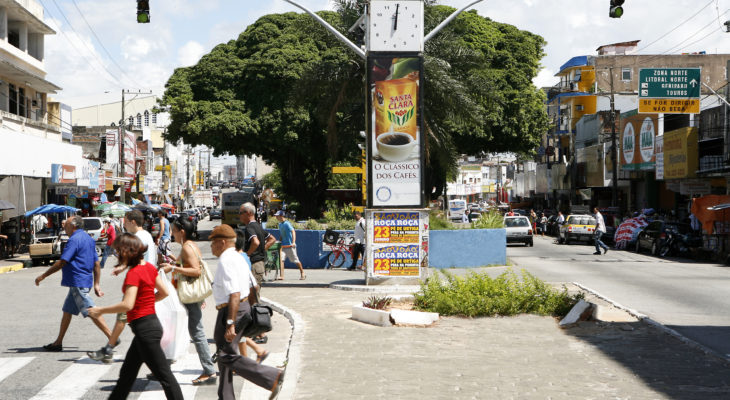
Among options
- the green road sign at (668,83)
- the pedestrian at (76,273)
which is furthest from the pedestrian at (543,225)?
the pedestrian at (76,273)

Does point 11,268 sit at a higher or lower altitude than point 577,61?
lower

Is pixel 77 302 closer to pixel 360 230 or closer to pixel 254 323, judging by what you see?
A: pixel 254 323

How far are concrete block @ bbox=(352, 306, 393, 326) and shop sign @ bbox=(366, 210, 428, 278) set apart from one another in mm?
4640

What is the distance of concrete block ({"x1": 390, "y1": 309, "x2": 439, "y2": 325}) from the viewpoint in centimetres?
1148

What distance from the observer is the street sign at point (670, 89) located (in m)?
32.7

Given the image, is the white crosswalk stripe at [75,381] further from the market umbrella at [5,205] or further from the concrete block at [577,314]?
the market umbrella at [5,205]

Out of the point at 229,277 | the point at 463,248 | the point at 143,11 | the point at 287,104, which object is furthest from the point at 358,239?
the point at 287,104

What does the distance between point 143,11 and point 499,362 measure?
1075 centimetres

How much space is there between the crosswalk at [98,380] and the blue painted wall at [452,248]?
15.0 m

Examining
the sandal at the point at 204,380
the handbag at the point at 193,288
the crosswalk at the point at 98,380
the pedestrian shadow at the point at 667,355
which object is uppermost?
the handbag at the point at 193,288

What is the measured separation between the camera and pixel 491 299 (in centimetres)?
1252

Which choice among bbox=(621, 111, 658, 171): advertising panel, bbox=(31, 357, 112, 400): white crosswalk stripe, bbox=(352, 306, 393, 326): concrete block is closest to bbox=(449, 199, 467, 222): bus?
bbox=(621, 111, 658, 171): advertising panel

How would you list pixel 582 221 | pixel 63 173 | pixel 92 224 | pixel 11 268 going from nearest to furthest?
pixel 11 268, pixel 92 224, pixel 63 173, pixel 582 221

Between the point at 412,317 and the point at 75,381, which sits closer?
the point at 75,381
